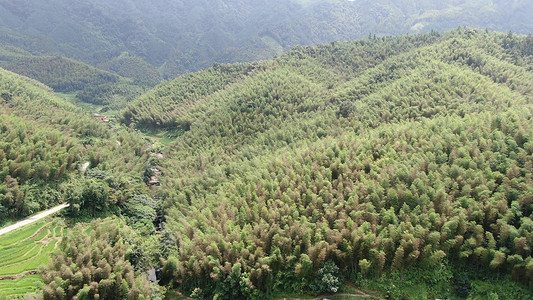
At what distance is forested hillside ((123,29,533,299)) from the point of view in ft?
78.8

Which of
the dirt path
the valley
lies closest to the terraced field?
the valley

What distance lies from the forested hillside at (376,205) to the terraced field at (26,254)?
961cm

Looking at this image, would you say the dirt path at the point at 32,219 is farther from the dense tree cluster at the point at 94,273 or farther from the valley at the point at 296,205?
the dense tree cluster at the point at 94,273

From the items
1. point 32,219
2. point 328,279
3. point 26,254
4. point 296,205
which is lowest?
point 328,279

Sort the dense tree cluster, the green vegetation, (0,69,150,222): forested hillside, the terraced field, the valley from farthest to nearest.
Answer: the green vegetation
(0,69,150,222): forested hillside
the terraced field
the valley
the dense tree cluster

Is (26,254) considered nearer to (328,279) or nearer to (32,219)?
(32,219)

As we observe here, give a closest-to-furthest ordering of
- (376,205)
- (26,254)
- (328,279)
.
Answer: (328,279), (26,254), (376,205)

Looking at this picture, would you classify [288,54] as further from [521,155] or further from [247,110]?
[521,155]

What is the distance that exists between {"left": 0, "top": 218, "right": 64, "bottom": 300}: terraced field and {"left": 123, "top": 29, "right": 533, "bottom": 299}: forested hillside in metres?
9.61

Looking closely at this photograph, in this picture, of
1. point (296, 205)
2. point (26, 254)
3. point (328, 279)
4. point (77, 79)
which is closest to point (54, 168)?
point (26, 254)

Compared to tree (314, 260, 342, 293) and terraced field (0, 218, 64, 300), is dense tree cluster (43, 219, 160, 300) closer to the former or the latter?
terraced field (0, 218, 64, 300)

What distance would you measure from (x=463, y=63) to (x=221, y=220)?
61.1 meters

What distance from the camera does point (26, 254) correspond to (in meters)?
28.0

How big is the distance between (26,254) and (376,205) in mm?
A: 29295
